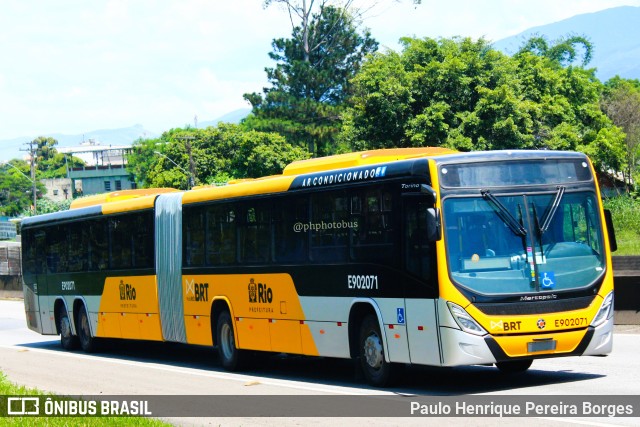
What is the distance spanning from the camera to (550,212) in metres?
13.9

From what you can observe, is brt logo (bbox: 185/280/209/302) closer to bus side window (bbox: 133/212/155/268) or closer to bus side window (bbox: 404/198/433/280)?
bus side window (bbox: 133/212/155/268)

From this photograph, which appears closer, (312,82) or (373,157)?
(373,157)

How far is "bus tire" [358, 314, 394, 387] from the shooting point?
14.7m

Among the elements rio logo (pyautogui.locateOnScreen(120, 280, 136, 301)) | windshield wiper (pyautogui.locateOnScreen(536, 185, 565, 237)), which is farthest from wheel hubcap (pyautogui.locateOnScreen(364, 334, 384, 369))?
rio logo (pyautogui.locateOnScreen(120, 280, 136, 301))

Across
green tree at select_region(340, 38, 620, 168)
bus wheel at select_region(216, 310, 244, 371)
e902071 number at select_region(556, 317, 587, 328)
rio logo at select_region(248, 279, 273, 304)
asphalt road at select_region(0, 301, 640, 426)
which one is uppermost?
green tree at select_region(340, 38, 620, 168)

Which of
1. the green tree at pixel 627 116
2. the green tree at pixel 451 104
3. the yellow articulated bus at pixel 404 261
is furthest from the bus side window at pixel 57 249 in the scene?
the green tree at pixel 627 116

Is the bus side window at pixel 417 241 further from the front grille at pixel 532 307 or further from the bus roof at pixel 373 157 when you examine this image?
the bus roof at pixel 373 157

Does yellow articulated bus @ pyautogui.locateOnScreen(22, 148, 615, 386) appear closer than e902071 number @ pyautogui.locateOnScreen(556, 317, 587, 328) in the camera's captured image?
Yes

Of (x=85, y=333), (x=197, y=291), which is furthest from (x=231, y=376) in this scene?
(x=85, y=333)

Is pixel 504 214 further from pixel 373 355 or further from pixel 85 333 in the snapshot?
pixel 85 333

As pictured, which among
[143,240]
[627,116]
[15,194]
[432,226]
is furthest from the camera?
[15,194]

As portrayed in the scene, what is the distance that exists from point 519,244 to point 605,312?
147 centimetres

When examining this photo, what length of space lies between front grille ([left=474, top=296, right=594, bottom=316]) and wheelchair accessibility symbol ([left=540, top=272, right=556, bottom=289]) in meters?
0.19

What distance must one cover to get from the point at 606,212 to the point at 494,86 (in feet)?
145
